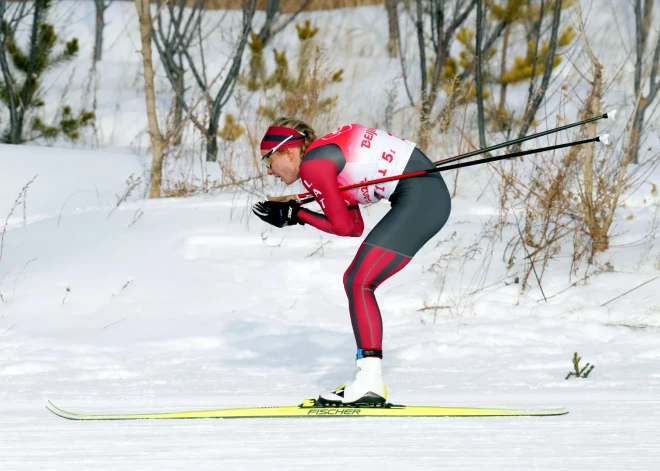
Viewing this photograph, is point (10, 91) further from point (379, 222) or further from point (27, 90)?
point (379, 222)

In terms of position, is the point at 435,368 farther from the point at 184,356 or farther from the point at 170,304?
the point at 170,304

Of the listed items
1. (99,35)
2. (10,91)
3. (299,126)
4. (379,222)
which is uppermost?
(99,35)

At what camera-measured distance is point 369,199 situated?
4316 mm

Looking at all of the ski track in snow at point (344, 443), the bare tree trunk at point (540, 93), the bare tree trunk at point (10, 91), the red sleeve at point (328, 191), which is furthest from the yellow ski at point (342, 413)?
the bare tree trunk at point (10, 91)

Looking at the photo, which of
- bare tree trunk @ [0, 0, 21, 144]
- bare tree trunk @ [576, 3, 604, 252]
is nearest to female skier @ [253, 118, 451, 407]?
bare tree trunk @ [576, 3, 604, 252]

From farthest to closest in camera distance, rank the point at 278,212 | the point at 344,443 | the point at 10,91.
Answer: the point at 10,91
the point at 278,212
the point at 344,443

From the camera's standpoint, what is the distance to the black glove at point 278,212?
4332 millimetres


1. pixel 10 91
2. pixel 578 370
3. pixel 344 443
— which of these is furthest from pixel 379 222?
pixel 10 91

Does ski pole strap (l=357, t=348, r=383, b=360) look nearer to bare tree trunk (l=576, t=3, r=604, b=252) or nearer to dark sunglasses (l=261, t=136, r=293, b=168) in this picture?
dark sunglasses (l=261, t=136, r=293, b=168)

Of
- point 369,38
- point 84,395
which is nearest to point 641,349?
point 84,395

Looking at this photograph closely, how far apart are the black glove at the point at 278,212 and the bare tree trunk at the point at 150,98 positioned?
4.55 metres

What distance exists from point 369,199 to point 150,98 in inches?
199

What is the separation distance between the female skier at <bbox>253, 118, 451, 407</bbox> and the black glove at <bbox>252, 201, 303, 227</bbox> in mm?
15

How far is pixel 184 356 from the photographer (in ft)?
19.2
